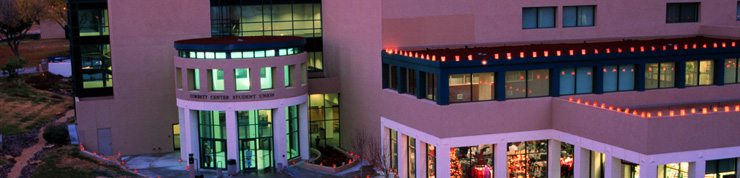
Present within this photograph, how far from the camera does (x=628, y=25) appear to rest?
159ft

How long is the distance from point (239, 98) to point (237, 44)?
272 centimetres

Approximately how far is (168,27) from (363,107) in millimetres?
12242

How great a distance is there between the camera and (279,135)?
149 feet

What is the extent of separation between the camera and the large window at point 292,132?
46.5 metres

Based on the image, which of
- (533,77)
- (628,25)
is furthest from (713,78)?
(533,77)

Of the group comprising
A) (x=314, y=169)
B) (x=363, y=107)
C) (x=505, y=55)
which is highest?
(x=505, y=55)

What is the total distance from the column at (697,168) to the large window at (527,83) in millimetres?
7361

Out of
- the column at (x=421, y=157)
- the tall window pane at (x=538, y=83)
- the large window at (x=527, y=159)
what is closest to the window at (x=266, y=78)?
the column at (x=421, y=157)

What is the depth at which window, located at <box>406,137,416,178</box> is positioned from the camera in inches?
1646

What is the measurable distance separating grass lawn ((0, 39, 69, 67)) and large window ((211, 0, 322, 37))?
45.4 metres

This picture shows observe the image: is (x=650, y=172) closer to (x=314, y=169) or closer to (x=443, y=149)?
(x=443, y=149)

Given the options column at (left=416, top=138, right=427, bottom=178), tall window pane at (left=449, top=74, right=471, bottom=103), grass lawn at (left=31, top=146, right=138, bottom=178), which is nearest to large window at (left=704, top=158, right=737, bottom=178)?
tall window pane at (left=449, top=74, right=471, bottom=103)

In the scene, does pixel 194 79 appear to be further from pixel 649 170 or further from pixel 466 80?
pixel 649 170

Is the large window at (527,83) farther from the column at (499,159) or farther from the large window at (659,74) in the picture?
the large window at (659,74)
